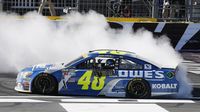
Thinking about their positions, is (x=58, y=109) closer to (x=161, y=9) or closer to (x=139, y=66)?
(x=139, y=66)

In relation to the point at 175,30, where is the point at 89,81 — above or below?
below

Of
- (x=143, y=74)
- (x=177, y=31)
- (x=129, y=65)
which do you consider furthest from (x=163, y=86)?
(x=177, y=31)

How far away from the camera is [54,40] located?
681 inches

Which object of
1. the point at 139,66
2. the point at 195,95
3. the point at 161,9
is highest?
the point at 161,9

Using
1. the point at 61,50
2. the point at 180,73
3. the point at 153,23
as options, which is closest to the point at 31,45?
the point at 61,50

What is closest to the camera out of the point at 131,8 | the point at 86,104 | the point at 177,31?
the point at 86,104

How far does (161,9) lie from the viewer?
2070cm

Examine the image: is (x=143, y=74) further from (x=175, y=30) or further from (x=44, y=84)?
(x=175, y=30)

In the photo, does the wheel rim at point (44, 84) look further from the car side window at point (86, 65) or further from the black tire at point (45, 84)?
the car side window at point (86, 65)

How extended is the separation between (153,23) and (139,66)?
334 inches

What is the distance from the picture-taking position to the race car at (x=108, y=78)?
11.2 meters

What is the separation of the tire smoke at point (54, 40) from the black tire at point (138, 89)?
12.9 ft

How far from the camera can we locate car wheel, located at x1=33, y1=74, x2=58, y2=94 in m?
11.2

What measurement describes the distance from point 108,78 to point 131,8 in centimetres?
993
